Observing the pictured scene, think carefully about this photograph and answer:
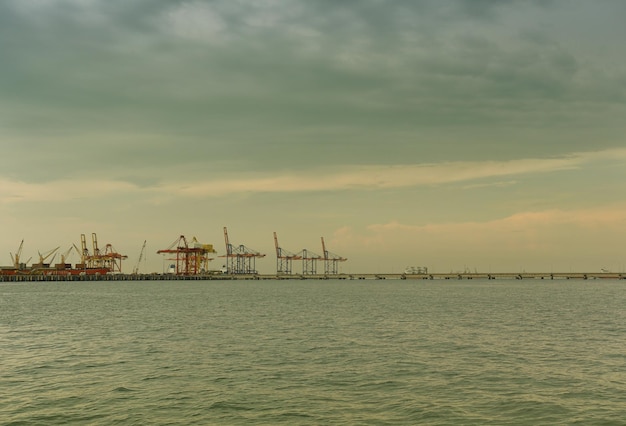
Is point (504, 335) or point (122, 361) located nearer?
point (122, 361)

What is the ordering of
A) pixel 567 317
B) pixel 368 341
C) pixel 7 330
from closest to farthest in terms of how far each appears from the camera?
pixel 368 341, pixel 7 330, pixel 567 317

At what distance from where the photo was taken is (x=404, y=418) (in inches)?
898

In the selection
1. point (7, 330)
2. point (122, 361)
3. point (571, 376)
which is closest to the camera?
point (571, 376)

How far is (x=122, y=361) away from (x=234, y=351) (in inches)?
315

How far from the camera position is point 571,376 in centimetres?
3120

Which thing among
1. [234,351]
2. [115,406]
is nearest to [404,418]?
[115,406]

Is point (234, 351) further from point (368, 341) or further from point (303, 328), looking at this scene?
point (303, 328)

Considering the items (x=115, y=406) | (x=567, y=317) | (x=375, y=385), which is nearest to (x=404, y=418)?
(x=375, y=385)

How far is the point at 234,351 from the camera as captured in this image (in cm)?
4094

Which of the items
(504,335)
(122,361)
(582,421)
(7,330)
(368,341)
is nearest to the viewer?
(582,421)

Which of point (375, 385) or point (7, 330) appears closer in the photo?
point (375, 385)

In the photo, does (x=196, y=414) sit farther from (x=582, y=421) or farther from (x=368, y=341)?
(x=368, y=341)

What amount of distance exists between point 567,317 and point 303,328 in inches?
1497

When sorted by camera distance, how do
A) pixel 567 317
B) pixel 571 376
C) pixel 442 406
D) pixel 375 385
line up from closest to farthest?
1. pixel 442 406
2. pixel 375 385
3. pixel 571 376
4. pixel 567 317
